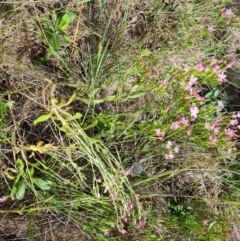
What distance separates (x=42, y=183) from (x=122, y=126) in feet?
1.24

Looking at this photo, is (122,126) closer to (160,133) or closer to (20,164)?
(160,133)

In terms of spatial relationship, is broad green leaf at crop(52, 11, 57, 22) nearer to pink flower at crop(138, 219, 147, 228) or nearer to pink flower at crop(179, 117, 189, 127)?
pink flower at crop(179, 117, 189, 127)

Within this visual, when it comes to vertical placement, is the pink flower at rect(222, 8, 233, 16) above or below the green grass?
above

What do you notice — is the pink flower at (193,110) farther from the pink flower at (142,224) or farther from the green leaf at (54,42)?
the green leaf at (54,42)

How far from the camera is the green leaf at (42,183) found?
5.84 ft

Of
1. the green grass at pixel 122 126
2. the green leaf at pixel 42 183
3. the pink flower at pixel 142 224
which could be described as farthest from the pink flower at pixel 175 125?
the green leaf at pixel 42 183

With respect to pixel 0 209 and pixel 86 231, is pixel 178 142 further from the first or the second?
pixel 0 209

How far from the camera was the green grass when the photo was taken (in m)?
1.81

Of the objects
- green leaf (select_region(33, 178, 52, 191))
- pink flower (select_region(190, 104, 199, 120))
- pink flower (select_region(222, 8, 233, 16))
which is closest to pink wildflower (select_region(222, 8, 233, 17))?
pink flower (select_region(222, 8, 233, 16))

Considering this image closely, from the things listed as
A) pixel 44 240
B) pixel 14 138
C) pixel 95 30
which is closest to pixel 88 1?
pixel 95 30

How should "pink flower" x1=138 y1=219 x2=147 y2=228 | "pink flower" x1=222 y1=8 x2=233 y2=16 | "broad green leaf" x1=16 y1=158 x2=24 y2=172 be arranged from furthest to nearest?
"pink flower" x1=222 y1=8 x2=233 y2=16
"pink flower" x1=138 y1=219 x2=147 y2=228
"broad green leaf" x1=16 y1=158 x2=24 y2=172

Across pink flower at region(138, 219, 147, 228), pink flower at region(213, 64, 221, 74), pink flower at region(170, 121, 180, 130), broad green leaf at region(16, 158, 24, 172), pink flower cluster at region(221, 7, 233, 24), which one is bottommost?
pink flower at region(138, 219, 147, 228)

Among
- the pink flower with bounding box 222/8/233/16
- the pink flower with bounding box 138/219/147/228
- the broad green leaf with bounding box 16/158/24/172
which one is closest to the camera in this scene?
the broad green leaf with bounding box 16/158/24/172

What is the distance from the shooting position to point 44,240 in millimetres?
1883
